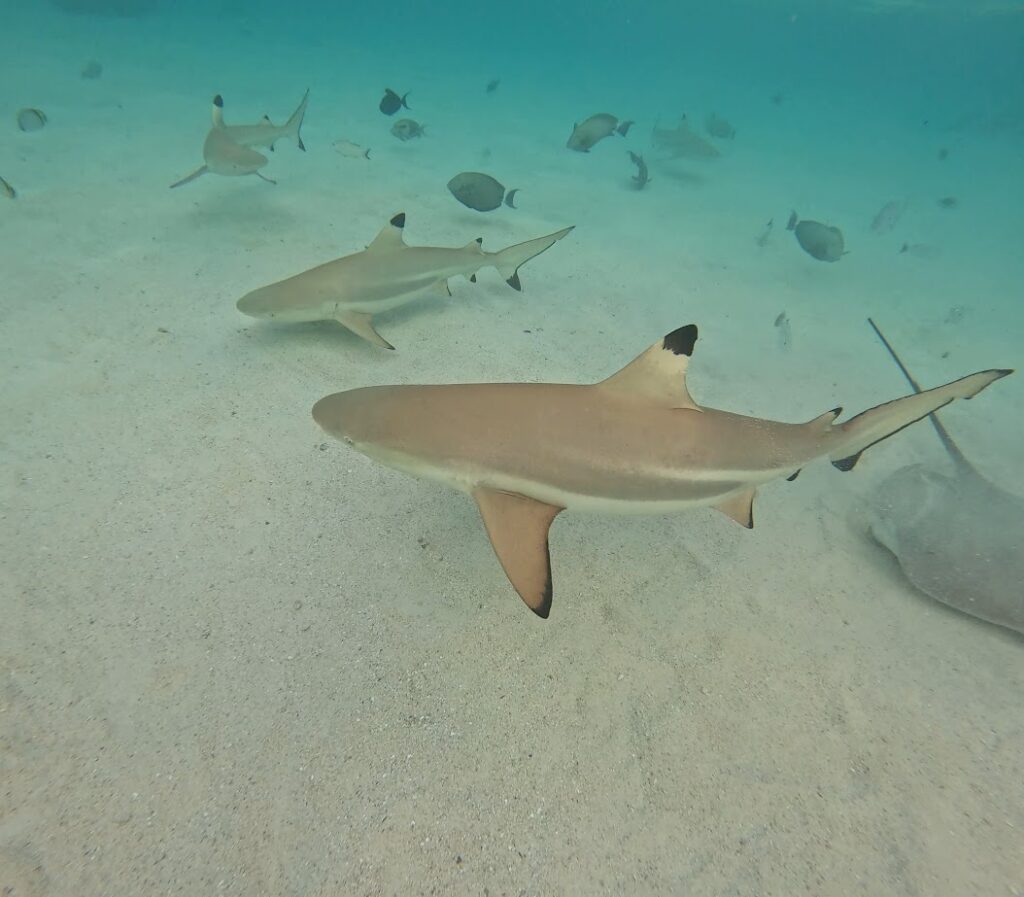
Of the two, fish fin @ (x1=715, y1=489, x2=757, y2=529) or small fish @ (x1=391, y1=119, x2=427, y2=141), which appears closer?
fish fin @ (x1=715, y1=489, x2=757, y2=529)

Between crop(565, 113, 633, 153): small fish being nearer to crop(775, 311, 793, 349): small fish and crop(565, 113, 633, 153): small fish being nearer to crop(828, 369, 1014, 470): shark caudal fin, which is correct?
crop(775, 311, 793, 349): small fish

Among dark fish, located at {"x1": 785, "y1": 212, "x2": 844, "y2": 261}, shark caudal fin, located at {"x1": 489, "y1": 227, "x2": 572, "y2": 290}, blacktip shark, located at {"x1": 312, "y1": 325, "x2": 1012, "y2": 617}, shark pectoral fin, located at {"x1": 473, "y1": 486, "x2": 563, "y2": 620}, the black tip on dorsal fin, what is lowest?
dark fish, located at {"x1": 785, "y1": 212, "x2": 844, "y2": 261}

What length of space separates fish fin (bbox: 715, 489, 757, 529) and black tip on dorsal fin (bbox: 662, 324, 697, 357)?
2.72ft

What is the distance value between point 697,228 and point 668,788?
9719 mm

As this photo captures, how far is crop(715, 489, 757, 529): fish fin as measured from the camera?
110 inches

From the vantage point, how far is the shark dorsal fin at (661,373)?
247 centimetres

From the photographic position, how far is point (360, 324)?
4.61 metres

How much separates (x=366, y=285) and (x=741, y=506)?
3.48 metres

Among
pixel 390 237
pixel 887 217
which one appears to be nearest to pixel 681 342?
pixel 390 237

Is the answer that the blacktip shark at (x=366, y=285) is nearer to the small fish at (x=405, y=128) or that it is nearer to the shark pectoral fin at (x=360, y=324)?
the shark pectoral fin at (x=360, y=324)

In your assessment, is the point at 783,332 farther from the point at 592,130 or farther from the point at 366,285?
the point at 592,130

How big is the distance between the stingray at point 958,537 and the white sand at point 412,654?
17 centimetres

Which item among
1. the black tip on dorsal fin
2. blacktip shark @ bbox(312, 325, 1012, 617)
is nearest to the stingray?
blacktip shark @ bbox(312, 325, 1012, 617)

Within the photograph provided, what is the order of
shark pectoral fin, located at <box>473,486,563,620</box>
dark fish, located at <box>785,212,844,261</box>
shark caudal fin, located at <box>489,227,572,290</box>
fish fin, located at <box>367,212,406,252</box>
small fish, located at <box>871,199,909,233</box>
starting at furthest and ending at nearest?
small fish, located at <box>871,199,909,233</box> → dark fish, located at <box>785,212,844,261</box> → shark caudal fin, located at <box>489,227,572,290</box> → fish fin, located at <box>367,212,406,252</box> → shark pectoral fin, located at <box>473,486,563,620</box>
